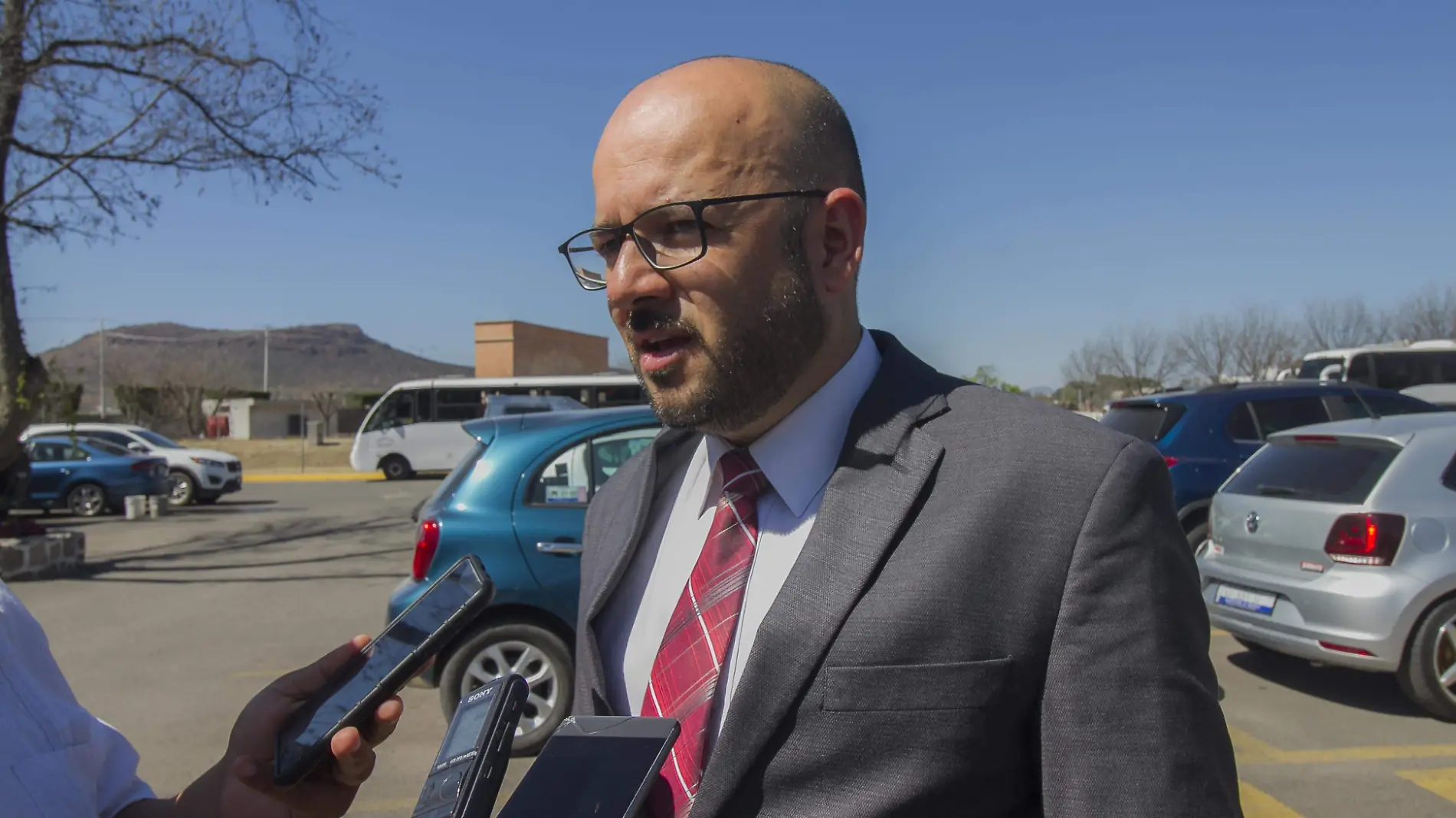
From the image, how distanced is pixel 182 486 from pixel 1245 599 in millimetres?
19298

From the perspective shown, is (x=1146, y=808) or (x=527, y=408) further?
(x=527, y=408)

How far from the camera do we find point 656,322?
159cm

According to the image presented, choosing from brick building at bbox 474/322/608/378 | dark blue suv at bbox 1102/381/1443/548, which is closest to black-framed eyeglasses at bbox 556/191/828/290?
dark blue suv at bbox 1102/381/1443/548

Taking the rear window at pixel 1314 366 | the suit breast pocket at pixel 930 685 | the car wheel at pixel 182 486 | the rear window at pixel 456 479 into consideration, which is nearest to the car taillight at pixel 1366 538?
the rear window at pixel 456 479

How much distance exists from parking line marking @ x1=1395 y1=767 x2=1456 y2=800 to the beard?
4.46 meters

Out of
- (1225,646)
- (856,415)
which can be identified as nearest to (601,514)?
(856,415)

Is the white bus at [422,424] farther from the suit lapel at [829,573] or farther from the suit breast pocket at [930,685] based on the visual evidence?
the suit breast pocket at [930,685]

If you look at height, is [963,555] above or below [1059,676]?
above

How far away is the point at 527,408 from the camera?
86.0 ft

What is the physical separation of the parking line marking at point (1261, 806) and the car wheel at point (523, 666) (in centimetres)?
318

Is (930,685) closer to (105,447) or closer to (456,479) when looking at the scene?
(456,479)

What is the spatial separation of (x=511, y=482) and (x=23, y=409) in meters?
7.27

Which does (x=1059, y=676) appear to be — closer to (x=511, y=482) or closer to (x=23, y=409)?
(x=511, y=482)

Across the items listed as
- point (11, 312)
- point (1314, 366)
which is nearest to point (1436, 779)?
point (11, 312)
